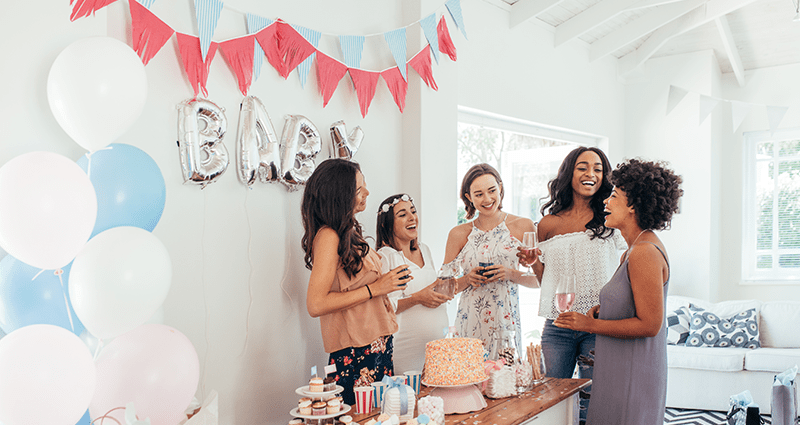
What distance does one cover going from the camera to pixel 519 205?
17.8ft

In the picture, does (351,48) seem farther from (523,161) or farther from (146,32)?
(523,161)

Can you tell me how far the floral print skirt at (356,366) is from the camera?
2.15 m

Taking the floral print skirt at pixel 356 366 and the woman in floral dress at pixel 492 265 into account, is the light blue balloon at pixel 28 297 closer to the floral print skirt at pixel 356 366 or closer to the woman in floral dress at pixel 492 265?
the floral print skirt at pixel 356 366

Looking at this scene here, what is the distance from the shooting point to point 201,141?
222 cm

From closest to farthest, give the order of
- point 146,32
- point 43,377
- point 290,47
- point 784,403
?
point 43,377, point 146,32, point 290,47, point 784,403

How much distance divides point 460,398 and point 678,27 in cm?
443

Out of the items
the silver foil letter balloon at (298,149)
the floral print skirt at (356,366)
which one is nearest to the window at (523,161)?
the silver foil letter balloon at (298,149)

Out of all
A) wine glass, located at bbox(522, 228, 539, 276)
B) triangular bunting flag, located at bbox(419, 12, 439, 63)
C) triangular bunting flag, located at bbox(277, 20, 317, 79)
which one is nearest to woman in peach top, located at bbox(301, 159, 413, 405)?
wine glass, located at bbox(522, 228, 539, 276)

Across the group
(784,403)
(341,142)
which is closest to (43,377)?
(341,142)

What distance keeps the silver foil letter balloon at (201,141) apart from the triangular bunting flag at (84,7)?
Answer: 44 centimetres

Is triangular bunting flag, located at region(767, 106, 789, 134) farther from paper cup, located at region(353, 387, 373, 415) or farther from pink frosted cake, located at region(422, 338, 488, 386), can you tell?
paper cup, located at region(353, 387, 373, 415)

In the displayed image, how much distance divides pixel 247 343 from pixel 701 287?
15.4ft

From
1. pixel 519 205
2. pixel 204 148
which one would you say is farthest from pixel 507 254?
pixel 519 205

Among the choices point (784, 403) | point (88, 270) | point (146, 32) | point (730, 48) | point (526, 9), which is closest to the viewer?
point (88, 270)
